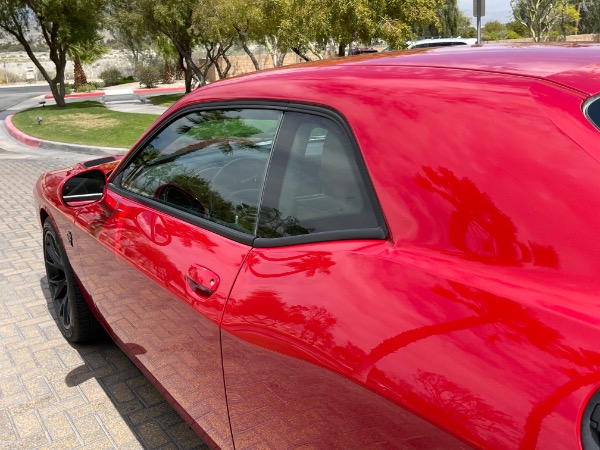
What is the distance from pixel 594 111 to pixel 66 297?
3352 millimetres

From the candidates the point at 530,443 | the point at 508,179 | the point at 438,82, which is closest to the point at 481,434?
the point at 530,443

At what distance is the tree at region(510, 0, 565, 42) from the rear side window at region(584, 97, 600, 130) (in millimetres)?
47907

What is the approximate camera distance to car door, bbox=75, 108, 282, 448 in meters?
2.09

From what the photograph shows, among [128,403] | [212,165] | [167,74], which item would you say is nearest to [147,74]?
→ [167,74]

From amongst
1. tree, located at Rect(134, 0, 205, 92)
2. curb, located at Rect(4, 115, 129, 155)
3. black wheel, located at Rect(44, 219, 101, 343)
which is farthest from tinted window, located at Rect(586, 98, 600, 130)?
tree, located at Rect(134, 0, 205, 92)

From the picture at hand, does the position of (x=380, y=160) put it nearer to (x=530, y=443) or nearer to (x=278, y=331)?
(x=278, y=331)

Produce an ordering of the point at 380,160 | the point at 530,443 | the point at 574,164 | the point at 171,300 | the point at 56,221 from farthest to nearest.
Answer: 1. the point at 56,221
2. the point at 171,300
3. the point at 380,160
4. the point at 574,164
5. the point at 530,443

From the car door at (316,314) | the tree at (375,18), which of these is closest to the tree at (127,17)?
the tree at (375,18)

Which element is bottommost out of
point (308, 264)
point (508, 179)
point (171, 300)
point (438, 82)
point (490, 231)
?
point (171, 300)

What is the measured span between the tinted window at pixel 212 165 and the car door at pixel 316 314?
149 millimetres

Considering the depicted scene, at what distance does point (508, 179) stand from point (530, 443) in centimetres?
57

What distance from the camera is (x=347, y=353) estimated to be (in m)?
1.49

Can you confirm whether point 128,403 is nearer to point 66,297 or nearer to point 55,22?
point 66,297

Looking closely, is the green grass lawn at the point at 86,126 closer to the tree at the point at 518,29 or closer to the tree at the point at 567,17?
the tree at the point at 567,17
